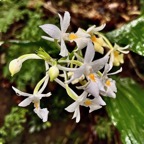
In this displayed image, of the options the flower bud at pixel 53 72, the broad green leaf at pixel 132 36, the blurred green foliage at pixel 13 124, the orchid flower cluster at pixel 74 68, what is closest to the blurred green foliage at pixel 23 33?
the blurred green foliage at pixel 13 124

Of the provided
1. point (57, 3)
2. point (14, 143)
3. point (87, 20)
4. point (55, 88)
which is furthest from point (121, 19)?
point (14, 143)

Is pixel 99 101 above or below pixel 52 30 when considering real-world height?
below

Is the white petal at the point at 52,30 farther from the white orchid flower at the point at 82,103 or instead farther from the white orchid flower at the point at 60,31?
the white orchid flower at the point at 82,103

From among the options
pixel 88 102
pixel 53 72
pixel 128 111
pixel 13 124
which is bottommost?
pixel 13 124

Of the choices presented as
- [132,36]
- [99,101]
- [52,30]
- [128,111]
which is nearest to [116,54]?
[132,36]

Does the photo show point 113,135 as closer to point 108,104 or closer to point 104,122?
point 104,122

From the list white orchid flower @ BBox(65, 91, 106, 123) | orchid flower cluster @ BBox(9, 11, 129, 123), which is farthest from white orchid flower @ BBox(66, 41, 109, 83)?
white orchid flower @ BBox(65, 91, 106, 123)

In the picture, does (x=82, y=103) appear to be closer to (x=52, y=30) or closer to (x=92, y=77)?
(x=92, y=77)
